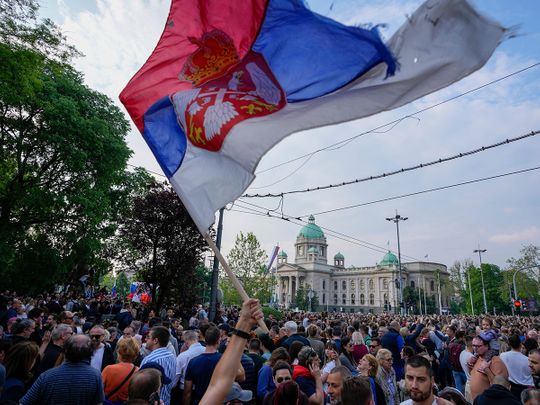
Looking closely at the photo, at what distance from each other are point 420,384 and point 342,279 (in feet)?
410

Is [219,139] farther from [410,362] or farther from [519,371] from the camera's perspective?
[519,371]

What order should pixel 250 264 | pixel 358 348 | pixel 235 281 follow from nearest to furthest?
1. pixel 235 281
2. pixel 358 348
3. pixel 250 264

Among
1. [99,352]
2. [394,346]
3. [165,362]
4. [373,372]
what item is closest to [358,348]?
[394,346]

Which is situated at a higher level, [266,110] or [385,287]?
[385,287]

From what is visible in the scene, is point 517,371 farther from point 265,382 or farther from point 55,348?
point 55,348

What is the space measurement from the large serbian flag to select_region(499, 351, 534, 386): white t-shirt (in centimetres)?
619

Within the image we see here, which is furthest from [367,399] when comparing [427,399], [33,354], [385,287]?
[385,287]

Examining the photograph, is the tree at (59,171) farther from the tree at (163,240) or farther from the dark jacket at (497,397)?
the dark jacket at (497,397)

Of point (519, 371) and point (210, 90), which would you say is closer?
point (210, 90)

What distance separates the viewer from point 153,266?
18.9m

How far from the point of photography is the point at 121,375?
434cm

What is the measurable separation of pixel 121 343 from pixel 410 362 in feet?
10.6

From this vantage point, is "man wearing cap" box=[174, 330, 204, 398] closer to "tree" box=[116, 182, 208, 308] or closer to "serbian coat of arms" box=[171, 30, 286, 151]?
"serbian coat of arms" box=[171, 30, 286, 151]

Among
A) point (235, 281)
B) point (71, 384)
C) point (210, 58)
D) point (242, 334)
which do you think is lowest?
point (71, 384)
